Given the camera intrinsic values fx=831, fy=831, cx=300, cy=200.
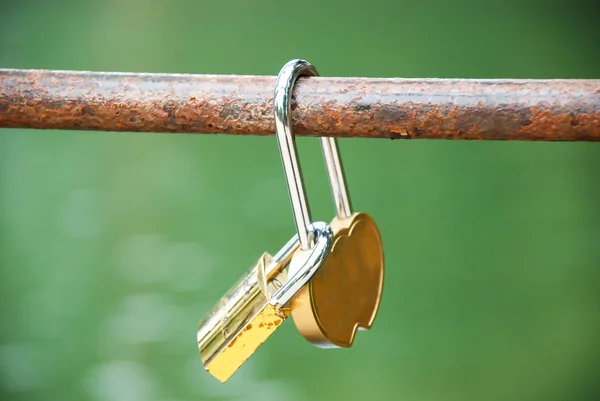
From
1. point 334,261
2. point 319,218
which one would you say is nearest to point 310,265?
point 334,261

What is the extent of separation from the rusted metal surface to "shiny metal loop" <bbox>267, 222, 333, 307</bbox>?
0.15 feet

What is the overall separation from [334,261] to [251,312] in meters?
0.05

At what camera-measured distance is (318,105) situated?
1.23ft

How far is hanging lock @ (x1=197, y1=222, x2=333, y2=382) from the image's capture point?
383 millimetres

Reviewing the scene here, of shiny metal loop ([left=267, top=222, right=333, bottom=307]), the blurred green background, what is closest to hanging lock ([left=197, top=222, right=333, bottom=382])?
shiny metal loop ([left=267, top=222, right=333, bottom=307])

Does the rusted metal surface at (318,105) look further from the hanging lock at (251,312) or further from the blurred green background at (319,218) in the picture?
the blurred green background at (319,218)

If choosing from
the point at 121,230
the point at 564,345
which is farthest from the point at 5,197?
the point at 564,345

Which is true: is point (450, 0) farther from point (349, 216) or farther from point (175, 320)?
point (349, 216)

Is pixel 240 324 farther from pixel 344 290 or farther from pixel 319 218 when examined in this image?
pixel 319 218

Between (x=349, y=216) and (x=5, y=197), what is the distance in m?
2.18

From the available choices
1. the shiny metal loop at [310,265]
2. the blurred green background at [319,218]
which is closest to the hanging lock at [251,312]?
the shiny metal loop at [310,265]

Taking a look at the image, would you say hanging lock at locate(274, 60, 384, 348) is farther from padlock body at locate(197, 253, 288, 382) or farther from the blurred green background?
the blurred green background

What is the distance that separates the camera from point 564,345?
2.29m

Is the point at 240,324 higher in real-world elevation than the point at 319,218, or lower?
lower
